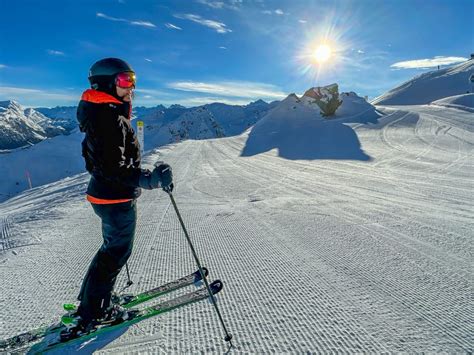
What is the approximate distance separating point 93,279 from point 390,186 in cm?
771

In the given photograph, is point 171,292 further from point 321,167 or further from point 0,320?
point 321,167

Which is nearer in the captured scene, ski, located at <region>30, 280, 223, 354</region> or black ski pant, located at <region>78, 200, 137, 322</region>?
ski, located at <region>30, 280, 223, 354</region>

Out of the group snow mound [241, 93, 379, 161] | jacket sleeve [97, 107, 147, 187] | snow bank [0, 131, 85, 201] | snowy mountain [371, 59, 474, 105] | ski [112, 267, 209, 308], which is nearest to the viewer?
jacket sleeve [97, 107, 147, 187]

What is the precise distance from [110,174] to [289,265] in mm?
2372

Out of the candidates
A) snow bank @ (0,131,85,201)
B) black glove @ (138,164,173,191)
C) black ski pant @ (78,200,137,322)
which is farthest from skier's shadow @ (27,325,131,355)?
snow bank @ (0,131,85,201)

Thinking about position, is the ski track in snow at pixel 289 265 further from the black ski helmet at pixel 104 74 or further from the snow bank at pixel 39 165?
the snow bank at pixel 39 165

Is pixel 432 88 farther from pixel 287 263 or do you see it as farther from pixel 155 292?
pixel 155 292

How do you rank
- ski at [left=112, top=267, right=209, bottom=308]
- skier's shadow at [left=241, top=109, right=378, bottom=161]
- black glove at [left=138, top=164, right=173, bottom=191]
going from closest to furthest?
black glove at [left=138, top=164, right=173, bottom=191], ski at [left=112, top=267, right=209, bottom=308], skier's shadow at [left=241, top=109, right=378, bottom=161]

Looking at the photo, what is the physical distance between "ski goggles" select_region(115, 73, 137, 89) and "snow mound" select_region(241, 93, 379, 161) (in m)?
12.7

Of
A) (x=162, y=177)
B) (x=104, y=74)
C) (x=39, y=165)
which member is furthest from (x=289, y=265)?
(x=39, y=165)

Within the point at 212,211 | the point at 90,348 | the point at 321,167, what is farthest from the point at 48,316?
the point at 321,167

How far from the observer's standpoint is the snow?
8.34 feet

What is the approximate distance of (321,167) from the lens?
12.3 m

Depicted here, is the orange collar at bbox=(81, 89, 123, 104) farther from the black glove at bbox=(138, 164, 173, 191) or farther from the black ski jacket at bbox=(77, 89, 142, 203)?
the black glove at bbox=(138, 164, 173, 191)
